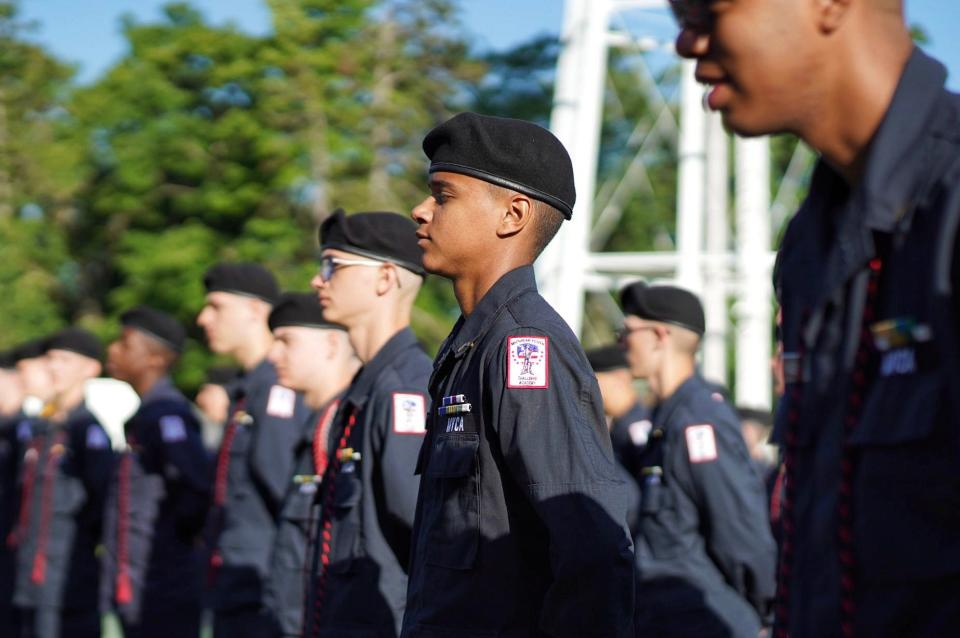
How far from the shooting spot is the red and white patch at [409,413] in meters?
4.35

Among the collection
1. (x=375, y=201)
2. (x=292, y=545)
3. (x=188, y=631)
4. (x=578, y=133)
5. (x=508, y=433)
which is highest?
(x=375, y=201)

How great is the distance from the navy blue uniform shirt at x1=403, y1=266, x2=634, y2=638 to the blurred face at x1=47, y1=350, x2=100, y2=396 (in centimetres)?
796

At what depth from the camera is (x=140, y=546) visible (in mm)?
8992

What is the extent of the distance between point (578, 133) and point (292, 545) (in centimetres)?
1140

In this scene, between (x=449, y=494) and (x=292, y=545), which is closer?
(x=449, y=494)

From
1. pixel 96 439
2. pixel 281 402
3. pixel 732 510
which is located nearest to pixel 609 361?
pixel 281 402

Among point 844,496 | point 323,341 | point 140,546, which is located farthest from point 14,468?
point 844,496

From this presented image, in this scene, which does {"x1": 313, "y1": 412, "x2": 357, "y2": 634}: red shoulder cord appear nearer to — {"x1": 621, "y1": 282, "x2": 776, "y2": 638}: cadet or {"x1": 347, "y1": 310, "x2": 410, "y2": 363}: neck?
{"x1": 347, "y1": 310, "x2": 410, "y2": 363}: neck

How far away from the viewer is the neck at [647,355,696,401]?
667 cm

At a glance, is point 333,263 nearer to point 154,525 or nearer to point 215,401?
point 154,525

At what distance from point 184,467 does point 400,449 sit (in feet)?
15.0

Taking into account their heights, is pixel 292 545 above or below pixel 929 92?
below

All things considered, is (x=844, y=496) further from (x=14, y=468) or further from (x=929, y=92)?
(x=14, y=468)

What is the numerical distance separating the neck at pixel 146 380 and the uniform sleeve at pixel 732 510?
14.2ft
